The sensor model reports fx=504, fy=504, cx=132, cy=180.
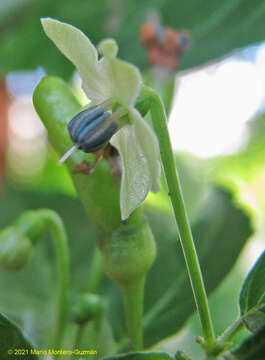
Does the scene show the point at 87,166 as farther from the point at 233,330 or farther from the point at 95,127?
the point at 233,330

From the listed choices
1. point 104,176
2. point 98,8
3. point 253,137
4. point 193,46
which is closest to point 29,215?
point 104,176

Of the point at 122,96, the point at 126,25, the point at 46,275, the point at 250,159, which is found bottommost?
the point at 250,159

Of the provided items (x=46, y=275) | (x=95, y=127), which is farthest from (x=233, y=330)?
(x=46, y=275)

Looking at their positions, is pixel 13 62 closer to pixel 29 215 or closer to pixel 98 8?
pixel 98 8

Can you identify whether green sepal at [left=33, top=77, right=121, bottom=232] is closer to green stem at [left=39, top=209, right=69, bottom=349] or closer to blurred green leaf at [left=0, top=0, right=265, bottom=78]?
green stem at [left=39, top=209, right=69, bottom=349]

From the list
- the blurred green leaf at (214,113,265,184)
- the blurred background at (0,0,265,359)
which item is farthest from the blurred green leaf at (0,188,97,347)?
the blurred green leaf at (214,113,265,184)
